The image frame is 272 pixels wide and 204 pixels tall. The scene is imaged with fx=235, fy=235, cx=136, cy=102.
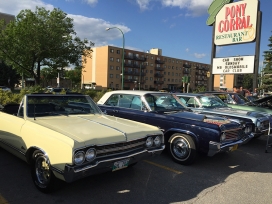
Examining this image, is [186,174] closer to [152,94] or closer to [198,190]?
[198,190]

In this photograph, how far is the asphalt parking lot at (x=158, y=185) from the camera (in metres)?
3.48

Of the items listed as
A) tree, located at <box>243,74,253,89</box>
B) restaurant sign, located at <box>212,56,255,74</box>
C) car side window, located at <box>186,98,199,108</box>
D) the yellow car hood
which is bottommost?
the yellow car hood

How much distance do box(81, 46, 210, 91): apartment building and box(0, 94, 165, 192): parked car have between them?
66.1 meters

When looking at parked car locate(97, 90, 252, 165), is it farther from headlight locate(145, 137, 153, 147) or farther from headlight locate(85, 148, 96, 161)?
headlight locate(85, 148, 96, 161)

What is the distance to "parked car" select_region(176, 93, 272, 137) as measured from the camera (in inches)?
261

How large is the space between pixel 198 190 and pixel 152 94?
295 cm

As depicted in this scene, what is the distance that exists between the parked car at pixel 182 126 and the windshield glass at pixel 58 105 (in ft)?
4.61

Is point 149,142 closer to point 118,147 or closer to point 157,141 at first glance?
point 157,141

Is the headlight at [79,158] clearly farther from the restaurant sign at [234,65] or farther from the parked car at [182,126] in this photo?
the restaurant sign at [234,65]

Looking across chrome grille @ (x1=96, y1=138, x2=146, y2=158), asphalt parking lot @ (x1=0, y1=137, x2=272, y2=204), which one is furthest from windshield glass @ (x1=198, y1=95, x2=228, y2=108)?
chrome grille @ (x1=96, y1=138, x2=146, y2=158)

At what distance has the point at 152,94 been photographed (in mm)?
6254

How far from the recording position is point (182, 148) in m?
5.17

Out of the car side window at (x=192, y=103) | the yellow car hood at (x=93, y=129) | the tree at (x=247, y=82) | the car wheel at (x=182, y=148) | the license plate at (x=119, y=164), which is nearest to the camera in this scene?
the yellow car hood at (x=93, y=129)

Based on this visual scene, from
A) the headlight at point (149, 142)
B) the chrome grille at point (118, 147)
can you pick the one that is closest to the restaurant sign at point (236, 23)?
the headlight at point (149, 142)
